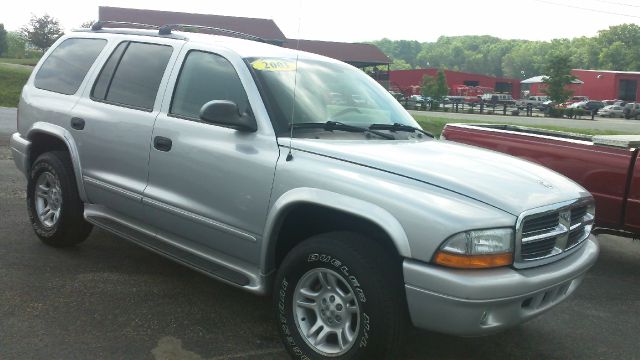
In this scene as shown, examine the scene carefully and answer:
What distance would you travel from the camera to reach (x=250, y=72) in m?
3.92

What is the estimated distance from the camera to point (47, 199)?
533cm

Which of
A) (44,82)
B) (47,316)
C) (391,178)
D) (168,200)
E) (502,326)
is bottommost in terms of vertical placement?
(47,316)

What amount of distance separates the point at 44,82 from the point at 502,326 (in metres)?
4.39

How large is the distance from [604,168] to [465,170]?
9.10ft

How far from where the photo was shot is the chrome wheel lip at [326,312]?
3.22 metres

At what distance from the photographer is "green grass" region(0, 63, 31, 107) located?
21306 mm

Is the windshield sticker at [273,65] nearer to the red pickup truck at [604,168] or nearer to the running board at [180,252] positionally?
the running board at [180,252]

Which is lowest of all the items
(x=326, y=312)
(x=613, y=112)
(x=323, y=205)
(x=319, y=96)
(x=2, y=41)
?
(x=326, y=312)

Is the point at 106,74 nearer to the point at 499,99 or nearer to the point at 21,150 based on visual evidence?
the point at 21,150

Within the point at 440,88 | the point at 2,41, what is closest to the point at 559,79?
the point at 440,88

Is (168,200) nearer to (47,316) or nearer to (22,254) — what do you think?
(47,316)

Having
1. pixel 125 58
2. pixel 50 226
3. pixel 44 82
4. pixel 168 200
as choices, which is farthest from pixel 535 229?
pixel 44 82

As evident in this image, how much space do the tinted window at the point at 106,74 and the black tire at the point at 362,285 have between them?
2.36 metres

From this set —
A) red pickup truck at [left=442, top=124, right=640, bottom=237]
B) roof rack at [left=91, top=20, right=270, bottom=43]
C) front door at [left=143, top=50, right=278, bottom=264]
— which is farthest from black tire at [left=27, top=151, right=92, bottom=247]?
red pickup truck at [left=442, top=124, right=640, bottom=237]
